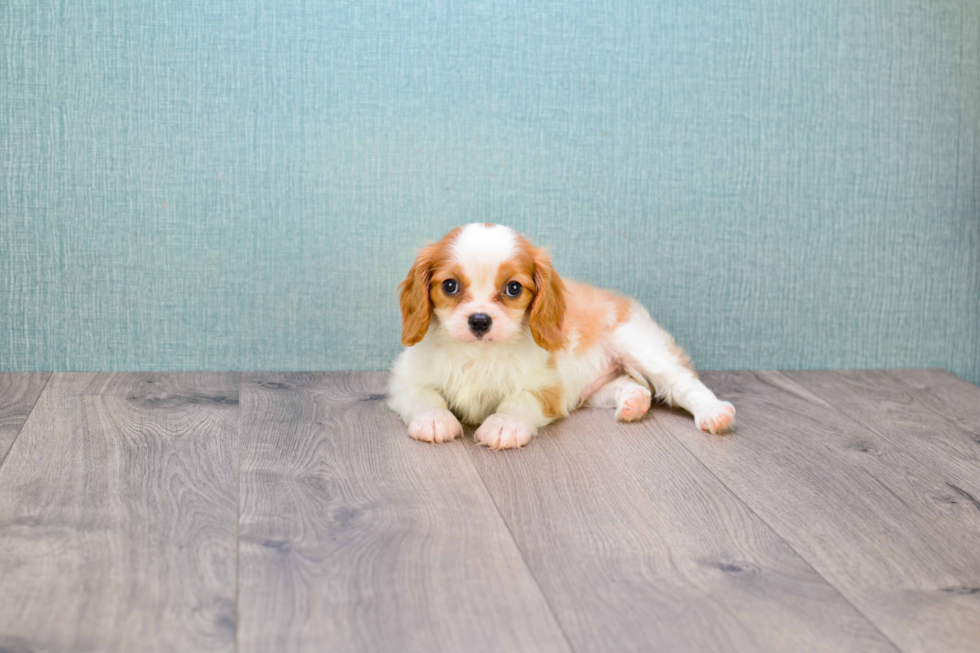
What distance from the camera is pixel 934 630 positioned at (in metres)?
1.28

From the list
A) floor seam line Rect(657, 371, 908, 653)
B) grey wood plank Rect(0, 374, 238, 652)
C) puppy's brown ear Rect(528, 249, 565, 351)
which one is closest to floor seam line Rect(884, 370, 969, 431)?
floor seam line Rect(657, 371, 908, 653)

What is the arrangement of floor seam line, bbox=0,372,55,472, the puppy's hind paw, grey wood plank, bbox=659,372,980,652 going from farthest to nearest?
the puppy's hind paw, floor seam line, bbox=0,372,55,472, grey wood plank, bbox=659,372,980,652

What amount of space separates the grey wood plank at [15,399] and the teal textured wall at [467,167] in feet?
0.24

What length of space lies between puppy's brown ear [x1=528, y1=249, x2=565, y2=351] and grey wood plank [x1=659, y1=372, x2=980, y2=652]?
1.25ft

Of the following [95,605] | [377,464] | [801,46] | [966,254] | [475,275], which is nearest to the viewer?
[95,605]

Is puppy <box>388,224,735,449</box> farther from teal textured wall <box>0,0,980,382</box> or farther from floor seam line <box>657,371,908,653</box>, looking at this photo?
teal textured wall <box>0,0,980,382</box>

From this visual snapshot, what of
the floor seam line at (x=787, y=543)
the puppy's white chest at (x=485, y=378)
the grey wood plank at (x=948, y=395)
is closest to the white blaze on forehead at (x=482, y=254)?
the puppy's white chest at (x=485, y=378)

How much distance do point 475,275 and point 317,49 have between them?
88cm

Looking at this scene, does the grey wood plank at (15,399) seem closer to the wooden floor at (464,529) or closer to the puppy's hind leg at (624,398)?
the wooden floor at (464,529)

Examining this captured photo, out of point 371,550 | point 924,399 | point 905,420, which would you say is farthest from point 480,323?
point 924,399

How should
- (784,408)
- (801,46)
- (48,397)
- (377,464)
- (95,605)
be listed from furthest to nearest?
1. (801,46)
2. (784,408)
3. (48,397)
4. (377,464)
5. (95,605)

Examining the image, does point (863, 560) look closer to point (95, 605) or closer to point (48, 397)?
point (95, 605)

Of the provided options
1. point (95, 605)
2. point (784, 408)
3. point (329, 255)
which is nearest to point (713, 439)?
point (784, 408)

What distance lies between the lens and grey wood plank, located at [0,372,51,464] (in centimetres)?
198
